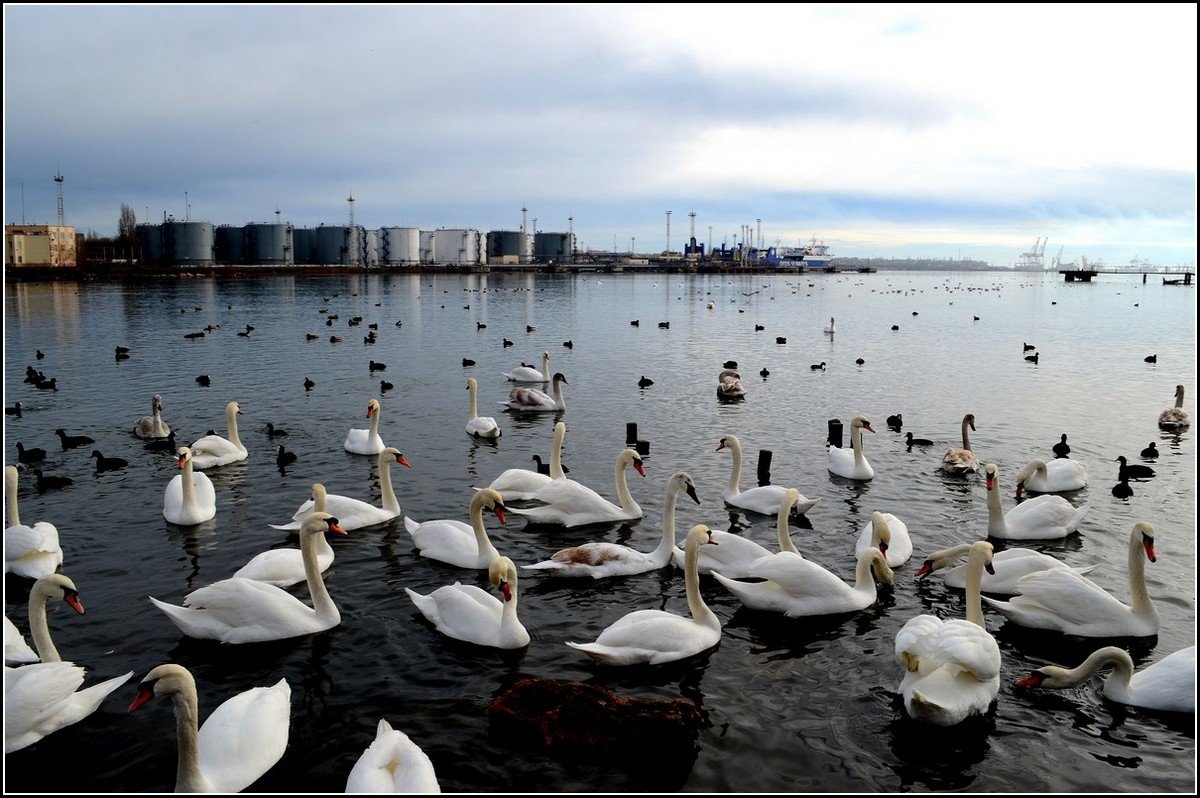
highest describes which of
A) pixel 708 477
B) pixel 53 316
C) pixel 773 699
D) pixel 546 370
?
pixel 53 316

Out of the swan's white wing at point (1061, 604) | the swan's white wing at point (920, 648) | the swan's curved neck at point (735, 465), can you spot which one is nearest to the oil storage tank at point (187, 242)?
the swan's curved neck at point (735, 465)

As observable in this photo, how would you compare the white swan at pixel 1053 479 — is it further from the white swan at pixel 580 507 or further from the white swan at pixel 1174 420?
the white swan at pixel 1174 420

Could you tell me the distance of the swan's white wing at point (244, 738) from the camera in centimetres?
668

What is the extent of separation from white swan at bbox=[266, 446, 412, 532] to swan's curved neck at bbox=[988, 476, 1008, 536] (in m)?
9.06

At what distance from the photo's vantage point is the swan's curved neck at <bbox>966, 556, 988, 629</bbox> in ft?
29.3

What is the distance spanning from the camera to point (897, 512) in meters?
14.1

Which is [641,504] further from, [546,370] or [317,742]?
[546,370]

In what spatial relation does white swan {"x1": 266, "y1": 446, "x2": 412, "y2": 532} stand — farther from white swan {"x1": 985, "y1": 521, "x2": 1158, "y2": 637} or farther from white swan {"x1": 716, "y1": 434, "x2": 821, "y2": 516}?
white swan {"x1": 985, "y1": 521, "x2": 1158, "y2": 637}

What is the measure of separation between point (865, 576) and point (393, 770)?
20.4ft

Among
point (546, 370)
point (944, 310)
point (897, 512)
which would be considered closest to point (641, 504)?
point (897, 512)

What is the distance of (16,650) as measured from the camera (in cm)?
832

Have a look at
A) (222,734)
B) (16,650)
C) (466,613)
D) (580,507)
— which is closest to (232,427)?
(580,507)

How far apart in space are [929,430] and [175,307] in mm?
59387

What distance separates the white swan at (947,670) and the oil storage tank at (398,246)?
18256 centimetres
